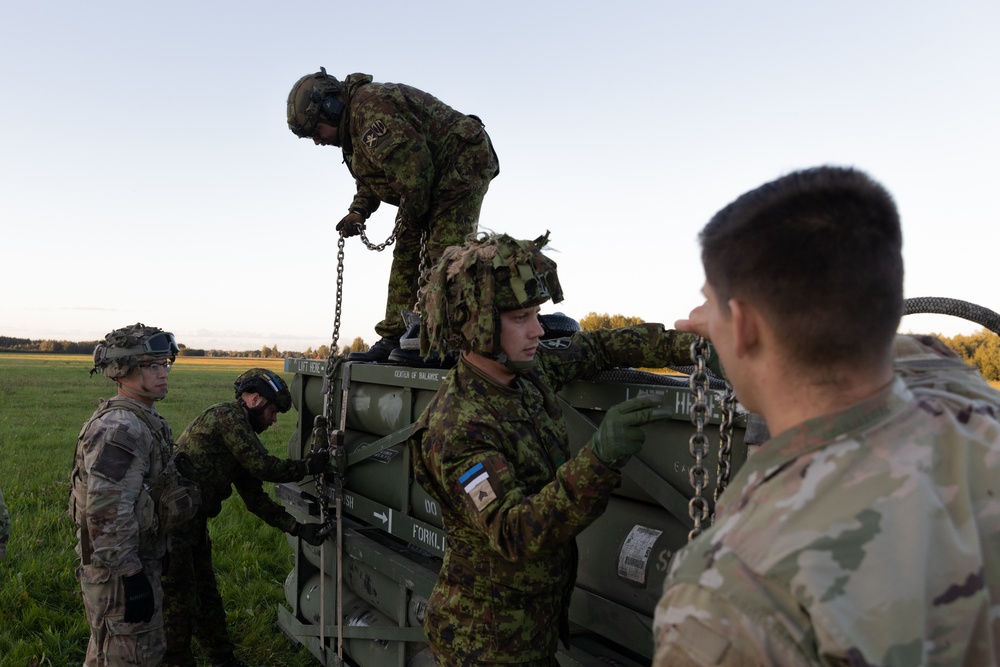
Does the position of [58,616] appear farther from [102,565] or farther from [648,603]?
[648,603]

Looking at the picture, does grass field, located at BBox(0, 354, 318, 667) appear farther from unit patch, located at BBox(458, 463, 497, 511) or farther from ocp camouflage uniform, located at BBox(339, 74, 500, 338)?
unit patch, located at BBox(458, 463, 497, 511)

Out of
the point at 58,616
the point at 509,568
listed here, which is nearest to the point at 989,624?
the point at 509,568

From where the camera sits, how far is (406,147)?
14.1ft

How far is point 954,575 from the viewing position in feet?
3.34

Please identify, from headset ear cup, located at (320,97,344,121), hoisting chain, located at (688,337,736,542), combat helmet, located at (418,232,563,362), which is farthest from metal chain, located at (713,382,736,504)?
headset ear cup, located at (320,97,344,121)

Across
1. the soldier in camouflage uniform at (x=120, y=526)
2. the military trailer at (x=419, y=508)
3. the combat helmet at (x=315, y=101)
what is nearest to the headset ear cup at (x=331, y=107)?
the combat helmet at (x=315, y=101)

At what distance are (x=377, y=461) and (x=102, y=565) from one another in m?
1.56

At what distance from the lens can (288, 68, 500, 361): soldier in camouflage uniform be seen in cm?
432

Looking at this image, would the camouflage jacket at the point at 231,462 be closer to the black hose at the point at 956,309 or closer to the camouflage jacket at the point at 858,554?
the black hose at the point at 956,309

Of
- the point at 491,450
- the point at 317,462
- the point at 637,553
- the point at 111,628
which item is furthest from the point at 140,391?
the point at 637,553

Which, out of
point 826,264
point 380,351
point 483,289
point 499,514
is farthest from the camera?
point 380,351

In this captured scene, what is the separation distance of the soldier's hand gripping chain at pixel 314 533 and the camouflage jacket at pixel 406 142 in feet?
6.73

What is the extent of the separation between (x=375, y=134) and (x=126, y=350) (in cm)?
194

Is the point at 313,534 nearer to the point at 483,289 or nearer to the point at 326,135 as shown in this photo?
the point at 326,135
